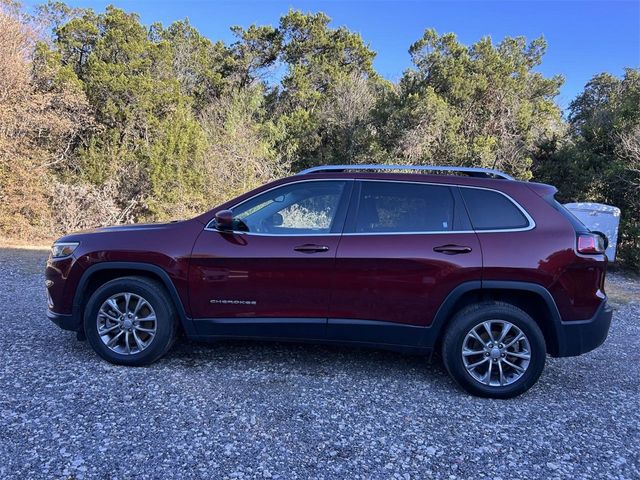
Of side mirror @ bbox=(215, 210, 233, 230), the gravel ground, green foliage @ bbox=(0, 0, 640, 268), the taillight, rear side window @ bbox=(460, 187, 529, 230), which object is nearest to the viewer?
the gravel ground

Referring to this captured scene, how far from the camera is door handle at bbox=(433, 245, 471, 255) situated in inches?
149

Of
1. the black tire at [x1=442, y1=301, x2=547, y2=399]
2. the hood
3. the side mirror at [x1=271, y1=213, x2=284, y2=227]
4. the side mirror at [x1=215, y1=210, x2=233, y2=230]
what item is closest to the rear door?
the black tire at [x1=442, y1=301, x2=547, y2=399]

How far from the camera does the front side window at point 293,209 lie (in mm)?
4090

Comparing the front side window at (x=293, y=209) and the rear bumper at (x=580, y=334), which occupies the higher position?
the front side window at (x=293, y=209)

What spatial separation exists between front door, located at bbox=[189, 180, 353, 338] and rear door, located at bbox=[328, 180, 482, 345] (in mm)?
145

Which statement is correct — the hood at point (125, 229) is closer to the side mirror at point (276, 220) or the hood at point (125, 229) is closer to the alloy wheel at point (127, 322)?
the alloy wheel at point (127, 322)

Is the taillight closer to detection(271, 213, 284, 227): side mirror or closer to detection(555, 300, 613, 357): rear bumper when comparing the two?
detection(555, 300, 613, 357): rear bumper

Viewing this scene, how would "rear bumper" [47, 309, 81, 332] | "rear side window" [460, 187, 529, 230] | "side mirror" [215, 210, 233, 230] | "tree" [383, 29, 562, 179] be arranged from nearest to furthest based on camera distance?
1. "rear side window" [460, 187, 529, 230]
2. "side mirror" [215, 210, 233, 230]
3. "rear bumper" [47, 309, 81, 332]
4. "tree" [383, 29, 562, 179]

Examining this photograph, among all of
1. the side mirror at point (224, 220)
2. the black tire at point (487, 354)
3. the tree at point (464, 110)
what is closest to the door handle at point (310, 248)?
the side mirror at point (224, 220)

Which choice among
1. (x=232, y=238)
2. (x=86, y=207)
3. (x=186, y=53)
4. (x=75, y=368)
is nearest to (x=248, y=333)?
(x=232, y=238)

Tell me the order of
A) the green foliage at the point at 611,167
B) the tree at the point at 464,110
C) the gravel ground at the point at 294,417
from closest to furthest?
the gravel ground at the point at 294,417, the green foliage at the point at 611,167, the tree at the point at 464,110

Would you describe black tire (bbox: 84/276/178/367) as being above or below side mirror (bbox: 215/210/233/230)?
below

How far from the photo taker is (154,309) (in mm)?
4078

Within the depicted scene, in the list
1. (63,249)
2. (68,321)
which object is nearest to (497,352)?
(68,321)
